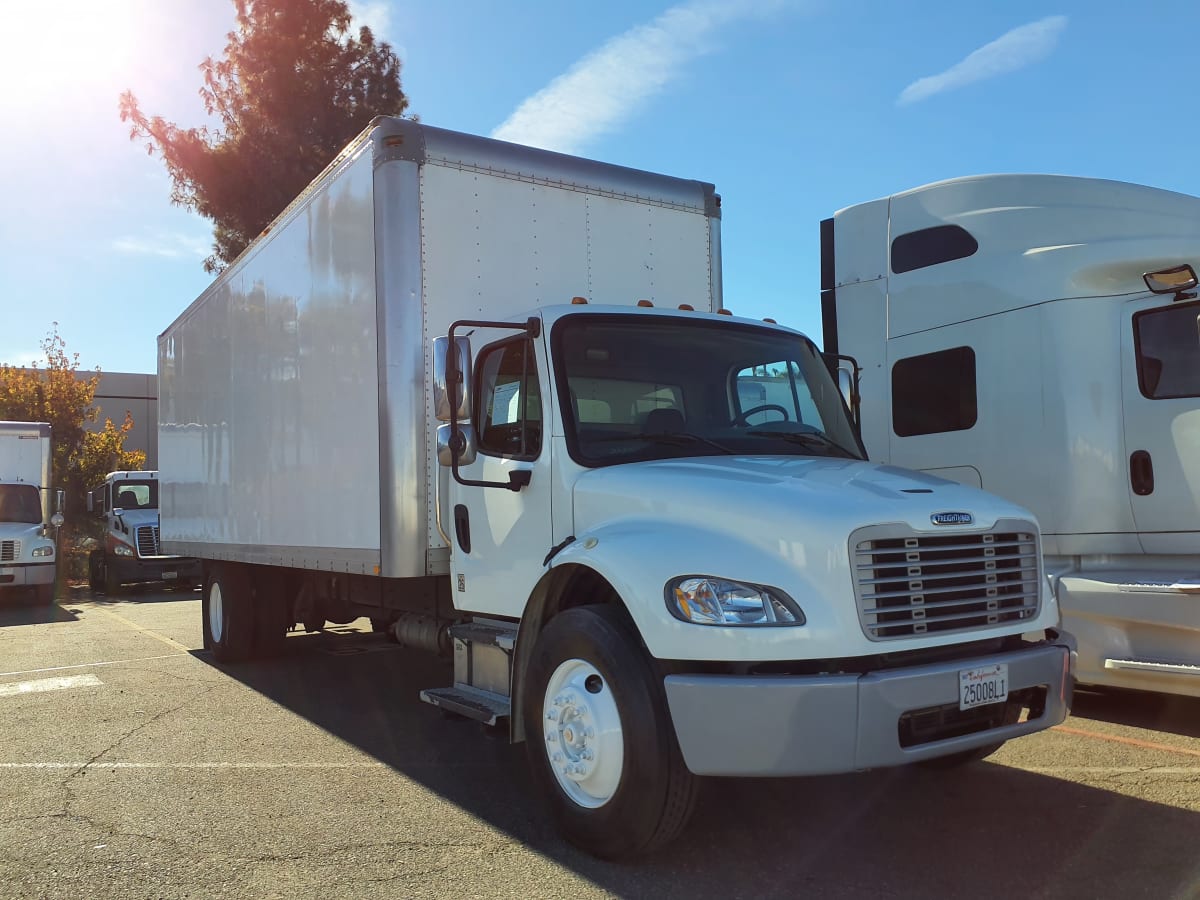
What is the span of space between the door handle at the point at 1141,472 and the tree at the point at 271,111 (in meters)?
22.0

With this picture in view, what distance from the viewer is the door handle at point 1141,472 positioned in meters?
6.27

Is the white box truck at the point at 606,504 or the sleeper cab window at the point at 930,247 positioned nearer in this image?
the white box truck at the point at 606,504

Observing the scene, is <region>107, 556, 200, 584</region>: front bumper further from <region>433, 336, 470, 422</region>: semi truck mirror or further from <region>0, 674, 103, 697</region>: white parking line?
<region>433, 336, 470, 422</region>: semi truck mirror

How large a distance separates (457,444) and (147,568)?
17.2 m

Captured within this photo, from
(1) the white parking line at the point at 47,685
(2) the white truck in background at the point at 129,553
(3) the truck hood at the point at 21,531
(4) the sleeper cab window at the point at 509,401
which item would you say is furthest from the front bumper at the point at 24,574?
(4) the sleeper cab window at the point at 509,401

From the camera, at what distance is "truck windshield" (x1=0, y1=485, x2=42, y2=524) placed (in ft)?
59.8

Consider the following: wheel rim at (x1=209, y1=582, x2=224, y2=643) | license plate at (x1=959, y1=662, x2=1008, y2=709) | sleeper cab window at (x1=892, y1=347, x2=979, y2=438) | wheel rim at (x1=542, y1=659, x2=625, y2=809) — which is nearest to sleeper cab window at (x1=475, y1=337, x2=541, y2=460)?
wheel rim at (x1=542, y1=659, x2=625, y2=809)

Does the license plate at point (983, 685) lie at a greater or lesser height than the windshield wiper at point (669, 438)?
lesser

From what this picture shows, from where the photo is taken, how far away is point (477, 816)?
15.9ft

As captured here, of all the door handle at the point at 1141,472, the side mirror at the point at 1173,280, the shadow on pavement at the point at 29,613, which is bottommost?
the shadow on pavement at the point at 29,613

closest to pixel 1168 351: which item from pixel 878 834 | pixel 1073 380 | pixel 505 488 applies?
pixel 1073 380

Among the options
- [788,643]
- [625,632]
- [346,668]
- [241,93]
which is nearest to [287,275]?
[346,668]

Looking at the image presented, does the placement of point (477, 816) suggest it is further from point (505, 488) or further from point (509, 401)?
point (509, 401)

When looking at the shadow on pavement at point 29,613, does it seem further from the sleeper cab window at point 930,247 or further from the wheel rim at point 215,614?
the sleeper cab window at point 930,247
